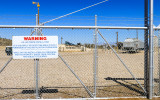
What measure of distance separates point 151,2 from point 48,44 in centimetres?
354

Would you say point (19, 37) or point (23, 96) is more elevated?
point (19, 37)

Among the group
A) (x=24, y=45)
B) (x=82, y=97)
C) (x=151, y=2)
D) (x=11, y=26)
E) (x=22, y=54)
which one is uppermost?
(x=151, y=2)

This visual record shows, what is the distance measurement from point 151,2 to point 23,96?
5.20m

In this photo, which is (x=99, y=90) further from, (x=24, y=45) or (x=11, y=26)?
(x=11, y=26)

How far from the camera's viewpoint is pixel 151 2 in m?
4.48

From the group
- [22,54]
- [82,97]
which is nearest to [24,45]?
[22,54]

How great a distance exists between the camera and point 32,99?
4410 millimetres

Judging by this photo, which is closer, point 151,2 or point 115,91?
point 151,2

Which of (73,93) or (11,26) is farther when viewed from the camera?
(73,93)

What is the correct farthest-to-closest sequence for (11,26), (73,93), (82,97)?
(73,93), (82,97), (11,26)

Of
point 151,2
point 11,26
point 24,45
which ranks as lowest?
point 24,45

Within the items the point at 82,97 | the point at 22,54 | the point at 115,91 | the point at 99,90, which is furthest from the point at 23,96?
the point at 115,91

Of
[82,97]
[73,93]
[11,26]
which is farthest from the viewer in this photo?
[73,93]

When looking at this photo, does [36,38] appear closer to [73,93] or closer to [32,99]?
[32,99]
